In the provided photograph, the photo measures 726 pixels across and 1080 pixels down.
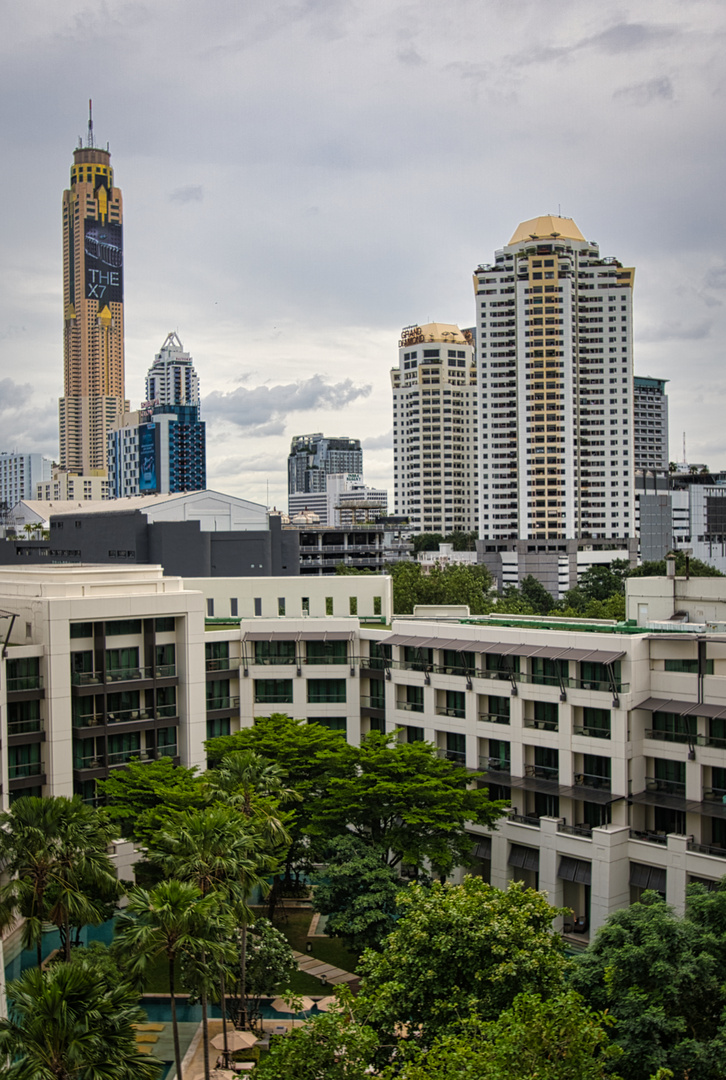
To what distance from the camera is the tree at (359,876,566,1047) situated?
113 feet

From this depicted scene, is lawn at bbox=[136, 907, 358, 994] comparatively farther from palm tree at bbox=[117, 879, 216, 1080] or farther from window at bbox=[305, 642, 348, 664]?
window at bbox=[305, 642, 348, 664]

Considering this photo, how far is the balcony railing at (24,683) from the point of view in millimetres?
57188

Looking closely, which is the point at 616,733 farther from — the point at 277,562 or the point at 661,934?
the point at 277,562

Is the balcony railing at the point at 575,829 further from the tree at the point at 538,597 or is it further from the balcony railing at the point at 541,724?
the tree at the point at 538,597

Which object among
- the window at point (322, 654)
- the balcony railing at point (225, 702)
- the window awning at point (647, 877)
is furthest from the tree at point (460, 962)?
the balcony railing at point (225, 702)

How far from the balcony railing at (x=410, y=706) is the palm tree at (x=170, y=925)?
33.8m

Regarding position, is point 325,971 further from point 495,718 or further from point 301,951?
point 495,718

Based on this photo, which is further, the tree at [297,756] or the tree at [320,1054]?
the tree at [297,756]

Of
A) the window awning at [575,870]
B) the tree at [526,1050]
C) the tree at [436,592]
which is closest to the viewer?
the tree at [526,1050]

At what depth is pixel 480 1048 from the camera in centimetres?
2886

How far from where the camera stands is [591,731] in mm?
58969

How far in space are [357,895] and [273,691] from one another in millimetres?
23691

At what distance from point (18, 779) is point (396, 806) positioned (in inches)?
841

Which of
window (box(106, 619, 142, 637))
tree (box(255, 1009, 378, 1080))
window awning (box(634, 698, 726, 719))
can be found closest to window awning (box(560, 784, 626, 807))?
window awning (box(634, 698, 726, 719))
